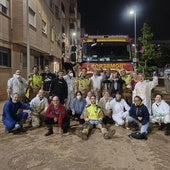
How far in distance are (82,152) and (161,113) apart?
151 inches

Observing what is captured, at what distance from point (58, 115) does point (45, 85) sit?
102 inches

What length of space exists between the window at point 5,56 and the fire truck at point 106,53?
6919 millimetres

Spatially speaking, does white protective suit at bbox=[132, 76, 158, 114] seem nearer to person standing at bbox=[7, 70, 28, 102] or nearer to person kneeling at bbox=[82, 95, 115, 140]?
person kneeling at bbox=[82, 95, 115, 140]

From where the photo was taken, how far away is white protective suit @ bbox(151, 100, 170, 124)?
11.1m

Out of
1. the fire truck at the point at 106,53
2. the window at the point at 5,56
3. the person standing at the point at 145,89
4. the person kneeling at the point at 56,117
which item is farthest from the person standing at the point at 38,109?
the window at the point at 5,56

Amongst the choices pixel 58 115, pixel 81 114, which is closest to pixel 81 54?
pixel 81 114

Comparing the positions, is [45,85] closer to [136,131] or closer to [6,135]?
[6,135]

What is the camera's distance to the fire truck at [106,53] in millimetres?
15750

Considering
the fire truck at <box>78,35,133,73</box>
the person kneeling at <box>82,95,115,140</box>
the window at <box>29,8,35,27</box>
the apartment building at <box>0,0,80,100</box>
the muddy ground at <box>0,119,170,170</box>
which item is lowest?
the muddy ground at <box>0,119,170,170</box>

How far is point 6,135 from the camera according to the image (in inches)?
410

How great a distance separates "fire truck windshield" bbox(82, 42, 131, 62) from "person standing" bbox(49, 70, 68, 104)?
3.81 metres

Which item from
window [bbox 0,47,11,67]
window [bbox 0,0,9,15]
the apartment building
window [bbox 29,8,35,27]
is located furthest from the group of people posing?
window [bbox 29,8,35,27]

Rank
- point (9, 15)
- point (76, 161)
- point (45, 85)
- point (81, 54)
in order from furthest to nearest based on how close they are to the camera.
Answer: point (9, 15) < point (81, 54) < point (45, 85) < point (76, 161)

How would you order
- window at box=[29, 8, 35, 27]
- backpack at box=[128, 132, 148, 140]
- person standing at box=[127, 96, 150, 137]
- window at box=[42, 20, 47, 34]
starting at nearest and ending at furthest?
backpack at box=[128, 132, 148, 140] → person standing at box=[127, 96, 150, 137] → window at box=[29, 8, 35, 27] → window at box=[42, 20, 47, 34]
